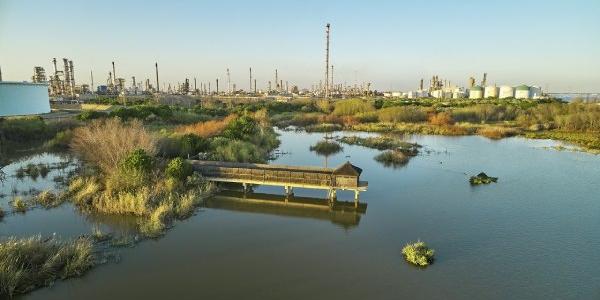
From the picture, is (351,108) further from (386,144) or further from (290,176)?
(290,176)

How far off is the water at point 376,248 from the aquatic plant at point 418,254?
11.5 inches

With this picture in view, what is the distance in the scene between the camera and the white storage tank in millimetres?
43481

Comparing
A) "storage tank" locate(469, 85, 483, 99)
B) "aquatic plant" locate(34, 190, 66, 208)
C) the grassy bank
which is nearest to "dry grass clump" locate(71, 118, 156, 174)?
"aquatic plant" locate(34, 190, 66, 208)

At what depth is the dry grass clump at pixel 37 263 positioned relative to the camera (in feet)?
36.1

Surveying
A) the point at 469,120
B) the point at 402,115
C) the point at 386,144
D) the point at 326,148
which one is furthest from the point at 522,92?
the point at 326,148

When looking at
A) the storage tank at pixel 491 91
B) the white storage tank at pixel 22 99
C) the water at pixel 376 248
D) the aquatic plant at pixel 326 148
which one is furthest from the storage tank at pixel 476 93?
the white storage tank at pixel 22 99

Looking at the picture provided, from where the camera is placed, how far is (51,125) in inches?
1539

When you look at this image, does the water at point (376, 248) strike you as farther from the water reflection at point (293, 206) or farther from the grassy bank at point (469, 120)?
the grassy bank at point (469, 120)

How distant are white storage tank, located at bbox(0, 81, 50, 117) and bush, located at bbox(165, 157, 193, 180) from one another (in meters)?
34.8

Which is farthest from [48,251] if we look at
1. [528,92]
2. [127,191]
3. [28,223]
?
[528,92]

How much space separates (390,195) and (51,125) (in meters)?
36.6

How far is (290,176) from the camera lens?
67.1 ft

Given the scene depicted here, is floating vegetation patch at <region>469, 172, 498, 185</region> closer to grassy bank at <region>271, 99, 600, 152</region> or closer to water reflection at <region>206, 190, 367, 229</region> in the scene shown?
water reflection at <region>206, 190, 367, 229</region>

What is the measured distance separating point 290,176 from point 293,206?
1.73m
